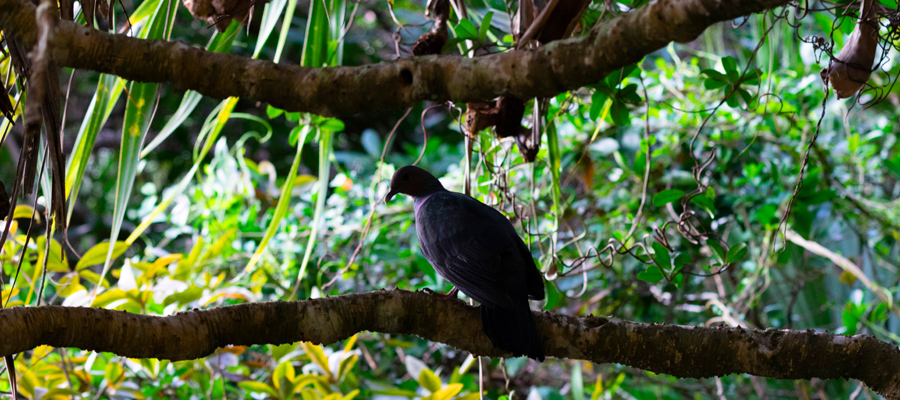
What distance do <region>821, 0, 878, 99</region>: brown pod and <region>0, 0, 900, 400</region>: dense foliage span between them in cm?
12

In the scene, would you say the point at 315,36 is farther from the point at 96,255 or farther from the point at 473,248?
the point at 96,255

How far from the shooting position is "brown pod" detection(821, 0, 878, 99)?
100cm

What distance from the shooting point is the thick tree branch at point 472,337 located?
2.69 ft

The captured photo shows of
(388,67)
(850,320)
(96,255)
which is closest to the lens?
(388,67)

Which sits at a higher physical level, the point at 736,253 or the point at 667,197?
the point at 667,197

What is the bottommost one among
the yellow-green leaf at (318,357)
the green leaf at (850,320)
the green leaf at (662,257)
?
the yellow-green leaf at (318,357)

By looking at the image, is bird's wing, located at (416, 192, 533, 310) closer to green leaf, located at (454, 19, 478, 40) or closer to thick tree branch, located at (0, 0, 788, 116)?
green leaf, located at (454, 19, 478, 40)

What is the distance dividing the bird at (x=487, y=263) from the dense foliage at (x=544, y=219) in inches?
3.4

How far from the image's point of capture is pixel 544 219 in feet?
6.93

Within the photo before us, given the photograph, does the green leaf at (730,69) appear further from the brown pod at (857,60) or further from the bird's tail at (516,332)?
the bird's tail at (516,332)

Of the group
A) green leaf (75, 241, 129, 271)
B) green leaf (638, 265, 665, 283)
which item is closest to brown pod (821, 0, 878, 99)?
green leaf (638, 265, 665, 283)

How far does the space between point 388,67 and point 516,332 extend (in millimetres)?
520

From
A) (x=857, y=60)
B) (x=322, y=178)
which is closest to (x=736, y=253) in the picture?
(x=857, y=60)

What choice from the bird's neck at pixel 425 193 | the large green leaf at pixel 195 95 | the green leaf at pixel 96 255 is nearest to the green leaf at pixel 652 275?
the bird's neck at pixel 425 193
